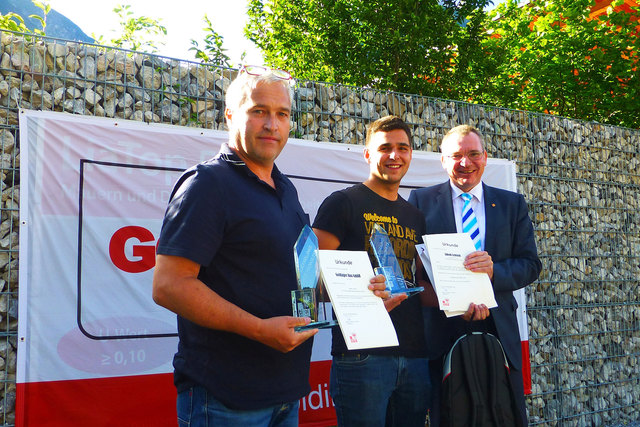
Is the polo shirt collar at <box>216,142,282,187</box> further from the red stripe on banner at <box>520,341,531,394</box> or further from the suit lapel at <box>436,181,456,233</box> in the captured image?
the red stripe on banner at <box>520,341,531,394</box>

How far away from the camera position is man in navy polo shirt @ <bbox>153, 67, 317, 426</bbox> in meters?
1.66

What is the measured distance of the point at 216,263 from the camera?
5.79ft

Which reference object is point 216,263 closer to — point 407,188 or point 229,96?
point 229,96

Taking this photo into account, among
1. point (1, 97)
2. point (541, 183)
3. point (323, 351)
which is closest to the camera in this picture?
point (1, 97)

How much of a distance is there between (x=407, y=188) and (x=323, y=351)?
4.95ft

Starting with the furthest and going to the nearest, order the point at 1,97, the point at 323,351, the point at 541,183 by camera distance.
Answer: the point at 541,183 → the point at 323,351 → the point at 1,97

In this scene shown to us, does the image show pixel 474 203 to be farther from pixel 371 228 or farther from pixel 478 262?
pixel 371 228

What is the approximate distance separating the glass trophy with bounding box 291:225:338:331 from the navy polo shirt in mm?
49

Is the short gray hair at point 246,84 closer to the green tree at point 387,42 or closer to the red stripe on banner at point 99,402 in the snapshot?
the red stripe on banner at point 99,402

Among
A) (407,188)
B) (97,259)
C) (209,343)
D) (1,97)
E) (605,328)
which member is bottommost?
(605,328)

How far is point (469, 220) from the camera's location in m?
3.30

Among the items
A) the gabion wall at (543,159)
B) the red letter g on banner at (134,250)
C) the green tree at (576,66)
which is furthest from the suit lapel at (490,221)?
the green tree at (576,66)

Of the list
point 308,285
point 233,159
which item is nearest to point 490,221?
point 308,285

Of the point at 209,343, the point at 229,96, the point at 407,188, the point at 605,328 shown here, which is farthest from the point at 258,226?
the point at 605,328
